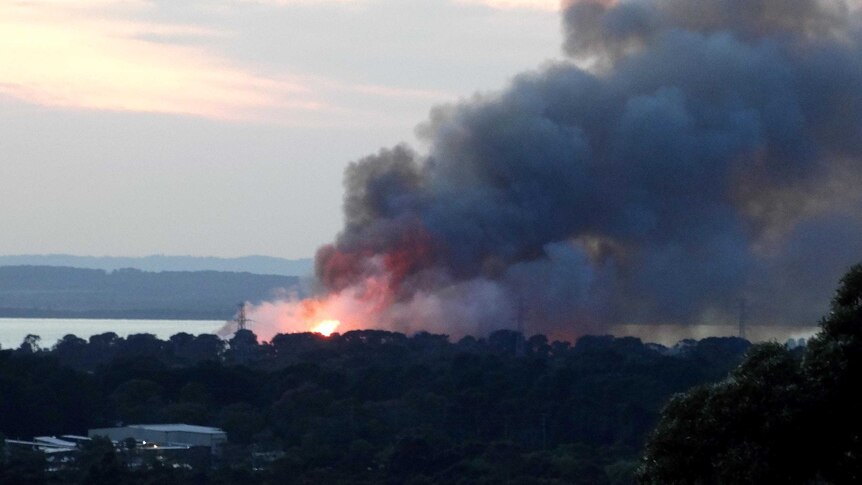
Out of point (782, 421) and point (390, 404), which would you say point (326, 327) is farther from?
point (782, 421)

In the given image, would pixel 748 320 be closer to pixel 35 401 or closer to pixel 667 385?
pixel 667 385

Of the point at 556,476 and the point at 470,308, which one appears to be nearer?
the point at 556,476

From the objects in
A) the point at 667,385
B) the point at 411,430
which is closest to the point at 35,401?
the point at 411,430

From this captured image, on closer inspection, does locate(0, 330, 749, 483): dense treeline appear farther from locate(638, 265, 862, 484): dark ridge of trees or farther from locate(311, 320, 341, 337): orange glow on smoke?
locate(638, 265, 862, 484): dark ridge of trees

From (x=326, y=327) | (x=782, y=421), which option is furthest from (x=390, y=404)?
(x=782, y=421)

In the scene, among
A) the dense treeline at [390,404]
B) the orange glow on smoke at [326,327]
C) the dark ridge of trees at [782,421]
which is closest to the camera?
the dark ridge of trees at [782,421]

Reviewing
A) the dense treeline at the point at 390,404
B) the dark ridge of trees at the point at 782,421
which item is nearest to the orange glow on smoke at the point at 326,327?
the dense treeline at the point at 390,404

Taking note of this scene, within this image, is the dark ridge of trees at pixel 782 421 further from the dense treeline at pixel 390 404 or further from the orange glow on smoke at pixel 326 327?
the orange glow on smoke at pixel 326 327
